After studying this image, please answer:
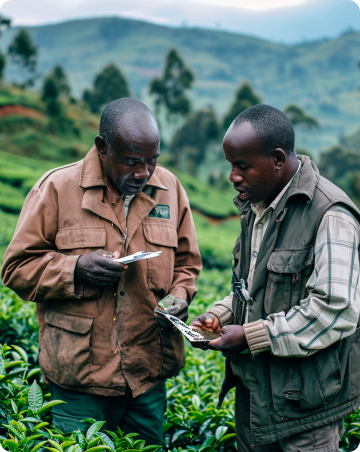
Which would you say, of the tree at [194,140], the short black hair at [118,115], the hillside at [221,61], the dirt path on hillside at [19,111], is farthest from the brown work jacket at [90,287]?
the hillside at [221,61]

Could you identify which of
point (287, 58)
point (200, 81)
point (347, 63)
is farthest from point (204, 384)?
point (287, 58)

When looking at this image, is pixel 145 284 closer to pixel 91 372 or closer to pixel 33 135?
pixel 91 372

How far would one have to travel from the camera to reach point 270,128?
2.43 meters

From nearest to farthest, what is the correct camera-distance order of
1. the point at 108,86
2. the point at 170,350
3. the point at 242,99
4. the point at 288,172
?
the point at 288,172 < the point at 170,350 < the point at 108,86 < the point at 242,99

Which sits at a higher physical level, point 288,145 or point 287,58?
point 287,58

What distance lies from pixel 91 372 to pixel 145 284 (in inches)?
24.2

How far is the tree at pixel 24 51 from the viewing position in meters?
28.2

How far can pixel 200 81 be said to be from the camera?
392ft

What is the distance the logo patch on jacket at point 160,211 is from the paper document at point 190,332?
0.64 m

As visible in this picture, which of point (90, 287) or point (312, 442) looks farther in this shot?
point (90, 287)

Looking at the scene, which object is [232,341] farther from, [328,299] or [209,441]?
[209,441]

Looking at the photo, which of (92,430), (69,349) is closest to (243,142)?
(69,349)

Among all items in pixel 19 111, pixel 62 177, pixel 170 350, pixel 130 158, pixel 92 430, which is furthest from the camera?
pixel 19 111

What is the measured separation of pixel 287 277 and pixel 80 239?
1.25 m
